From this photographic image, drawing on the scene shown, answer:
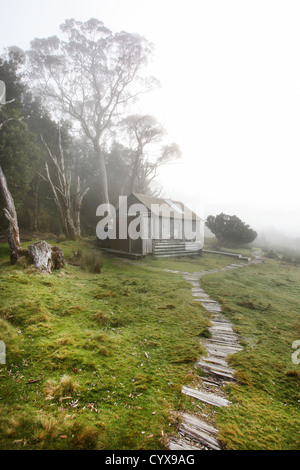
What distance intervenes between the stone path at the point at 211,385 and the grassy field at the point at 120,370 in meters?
0.12

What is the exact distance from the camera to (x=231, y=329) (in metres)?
4.75

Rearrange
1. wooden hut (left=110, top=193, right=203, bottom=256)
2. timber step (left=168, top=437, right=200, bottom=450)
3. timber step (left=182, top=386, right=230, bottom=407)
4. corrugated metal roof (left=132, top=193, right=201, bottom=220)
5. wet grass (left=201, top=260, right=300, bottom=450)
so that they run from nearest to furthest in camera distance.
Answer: timber step (left=168, top=437, right=200, bottom=450), wet grass (left=201, top=260, right=300, bottom=450), timber step (left=182, top=386, right=230, bottom=407), wooden hut (left=110, top=193, right=203, bottom=256), corrugated metal roof (left=132, top=193, right=201, bottom=220)

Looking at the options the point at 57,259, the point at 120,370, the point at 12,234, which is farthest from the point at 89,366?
the point at 12,234

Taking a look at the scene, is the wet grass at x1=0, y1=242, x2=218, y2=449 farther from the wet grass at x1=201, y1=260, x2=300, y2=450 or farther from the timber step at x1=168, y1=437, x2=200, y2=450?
the wet grass at x1=201, y1=260, x2=300, y2=450

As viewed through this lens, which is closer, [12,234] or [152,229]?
[12,234]

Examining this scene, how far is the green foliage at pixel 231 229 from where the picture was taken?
866 inches

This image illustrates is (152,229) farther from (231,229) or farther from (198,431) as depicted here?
(198,431)

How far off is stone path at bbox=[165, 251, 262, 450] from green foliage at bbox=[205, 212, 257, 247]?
697 inches

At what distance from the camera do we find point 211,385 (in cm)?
291

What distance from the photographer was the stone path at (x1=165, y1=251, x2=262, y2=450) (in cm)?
206

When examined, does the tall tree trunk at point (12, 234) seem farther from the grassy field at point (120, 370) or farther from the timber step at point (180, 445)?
the timber step at point (180, 445)

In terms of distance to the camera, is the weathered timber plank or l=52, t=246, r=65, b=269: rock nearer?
the weathered timber plank

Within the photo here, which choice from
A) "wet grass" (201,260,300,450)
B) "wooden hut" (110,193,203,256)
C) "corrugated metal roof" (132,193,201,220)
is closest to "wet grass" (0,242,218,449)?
"wet grass" (201,260,300,450)

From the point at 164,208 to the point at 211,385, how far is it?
15.3 meters
